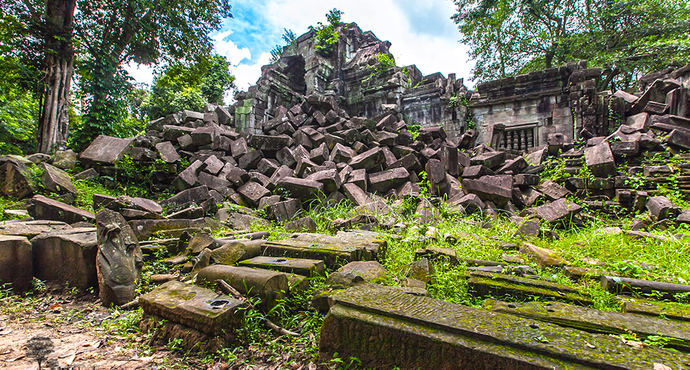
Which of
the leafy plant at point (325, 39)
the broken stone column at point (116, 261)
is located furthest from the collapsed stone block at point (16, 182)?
the leafy plant at point (325, 39)

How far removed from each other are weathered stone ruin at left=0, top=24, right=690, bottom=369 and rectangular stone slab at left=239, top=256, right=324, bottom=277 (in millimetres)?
11

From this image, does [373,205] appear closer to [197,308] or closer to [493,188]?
[493,188]

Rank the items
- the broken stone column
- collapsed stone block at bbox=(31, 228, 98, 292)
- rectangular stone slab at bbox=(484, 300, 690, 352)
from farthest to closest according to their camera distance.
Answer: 1. collapsed stone block at bbox=(31, 228, 98, 292)
2. the broken stone column
3. rectangular stone slab at bbox=(484, 300, 690, 352)

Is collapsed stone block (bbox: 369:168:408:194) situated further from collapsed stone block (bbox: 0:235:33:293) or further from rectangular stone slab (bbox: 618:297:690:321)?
collapsed stone block (bbox: 0:235:33:293)

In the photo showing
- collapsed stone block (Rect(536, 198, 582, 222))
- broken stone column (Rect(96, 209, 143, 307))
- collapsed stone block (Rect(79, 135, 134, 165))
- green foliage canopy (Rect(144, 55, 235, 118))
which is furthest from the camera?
green foliage canopy (Rect(144, 55, 235, 118))

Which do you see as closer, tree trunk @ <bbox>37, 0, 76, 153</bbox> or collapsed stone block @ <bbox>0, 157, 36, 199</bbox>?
collapsed stone block @ <bbox>0, 157, 36, 199</bbox>

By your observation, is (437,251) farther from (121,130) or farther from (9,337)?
(121,130)

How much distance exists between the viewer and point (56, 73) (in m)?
8.18

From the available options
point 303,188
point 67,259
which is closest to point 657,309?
point 67,259

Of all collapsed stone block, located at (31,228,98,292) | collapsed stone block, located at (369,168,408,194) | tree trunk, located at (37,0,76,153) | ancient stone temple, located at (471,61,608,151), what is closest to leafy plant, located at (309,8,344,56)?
ancient stone temple, located at (471,61,608,151)

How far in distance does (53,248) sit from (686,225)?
23.8 feet

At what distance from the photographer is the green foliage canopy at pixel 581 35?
13.4 meters

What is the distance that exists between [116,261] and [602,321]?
10.4 ft

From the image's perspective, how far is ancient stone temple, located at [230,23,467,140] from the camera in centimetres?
1096
